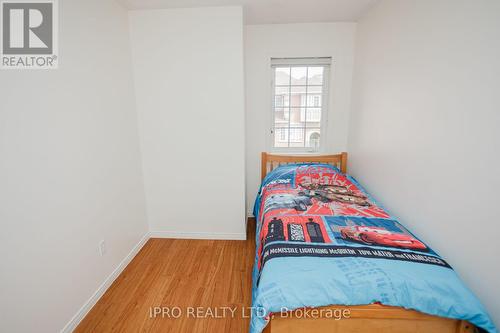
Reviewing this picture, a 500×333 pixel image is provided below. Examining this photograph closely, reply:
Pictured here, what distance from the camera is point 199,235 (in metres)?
2.63

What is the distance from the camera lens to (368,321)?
113cm

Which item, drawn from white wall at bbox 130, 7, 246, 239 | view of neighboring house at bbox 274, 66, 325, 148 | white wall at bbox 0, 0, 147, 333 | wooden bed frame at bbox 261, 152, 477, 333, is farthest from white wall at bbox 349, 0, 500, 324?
white wall at bbox 0, 0, 147, 333

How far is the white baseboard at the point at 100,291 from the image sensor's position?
1.52 m

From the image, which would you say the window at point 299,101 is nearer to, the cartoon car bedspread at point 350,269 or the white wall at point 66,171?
the cartoon car bedspread at point 350,269

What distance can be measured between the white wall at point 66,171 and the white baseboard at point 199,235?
441mm

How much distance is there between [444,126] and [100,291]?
2.69 meters

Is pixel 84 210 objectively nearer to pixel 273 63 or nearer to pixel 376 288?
pixel 376 288

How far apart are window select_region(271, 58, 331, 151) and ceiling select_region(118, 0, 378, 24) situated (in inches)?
17.1

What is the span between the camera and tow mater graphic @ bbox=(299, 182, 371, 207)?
206 centimetres

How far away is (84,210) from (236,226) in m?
1.46

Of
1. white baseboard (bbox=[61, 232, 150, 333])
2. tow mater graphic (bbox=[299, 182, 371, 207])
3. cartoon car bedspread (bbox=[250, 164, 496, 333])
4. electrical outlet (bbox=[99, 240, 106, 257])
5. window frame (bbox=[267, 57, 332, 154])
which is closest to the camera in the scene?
cartoon car bedspread (bbox=[250, 164, 496, 333])

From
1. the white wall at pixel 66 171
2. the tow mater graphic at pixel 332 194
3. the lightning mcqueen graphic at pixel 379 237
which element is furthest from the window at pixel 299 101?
the white wall at pixel 66 171

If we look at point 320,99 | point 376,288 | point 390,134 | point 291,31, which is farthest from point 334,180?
point 291,31

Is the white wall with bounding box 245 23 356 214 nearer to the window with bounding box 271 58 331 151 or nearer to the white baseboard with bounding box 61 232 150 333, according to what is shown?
the window with bounding box 271 58 331 151
